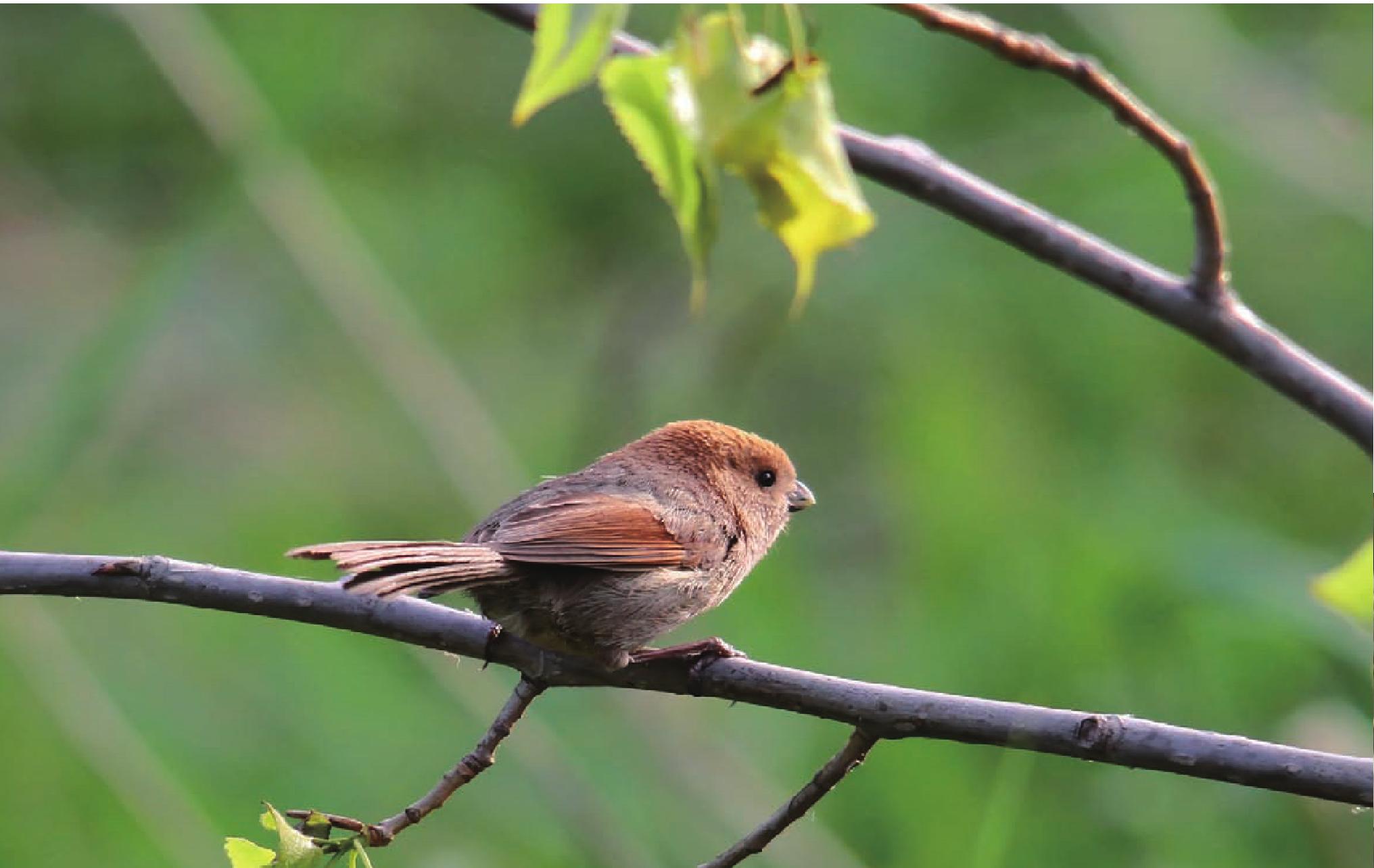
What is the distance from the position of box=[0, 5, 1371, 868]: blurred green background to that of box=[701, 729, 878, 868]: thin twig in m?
1.46

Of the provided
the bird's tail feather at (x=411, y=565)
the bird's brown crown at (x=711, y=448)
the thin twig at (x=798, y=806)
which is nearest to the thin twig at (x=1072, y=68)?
the thin twig at (x=798, y=806)

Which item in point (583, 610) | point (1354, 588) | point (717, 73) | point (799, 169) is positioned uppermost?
point (717, 73)

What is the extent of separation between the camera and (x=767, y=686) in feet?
9.39

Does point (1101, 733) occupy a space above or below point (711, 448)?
above

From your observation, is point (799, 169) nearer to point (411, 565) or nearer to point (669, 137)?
point (669, 137)

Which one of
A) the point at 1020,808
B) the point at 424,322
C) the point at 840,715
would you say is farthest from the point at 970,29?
the point at 424,322

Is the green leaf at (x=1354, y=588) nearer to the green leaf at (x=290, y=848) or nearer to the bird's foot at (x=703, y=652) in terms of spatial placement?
the bird's foot at (x=703, y=652)

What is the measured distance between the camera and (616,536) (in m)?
3.82

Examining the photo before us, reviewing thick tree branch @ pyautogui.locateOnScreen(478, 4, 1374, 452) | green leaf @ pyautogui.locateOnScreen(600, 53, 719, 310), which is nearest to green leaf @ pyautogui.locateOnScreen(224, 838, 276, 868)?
green leaf @ pyautogui.locateOnScreen(600, 53, 719, 310)

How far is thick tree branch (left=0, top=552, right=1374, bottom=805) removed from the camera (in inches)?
97.7

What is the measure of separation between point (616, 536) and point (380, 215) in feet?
14.3

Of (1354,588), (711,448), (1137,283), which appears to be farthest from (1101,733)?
(711,448)

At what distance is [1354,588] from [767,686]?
49.0 inches

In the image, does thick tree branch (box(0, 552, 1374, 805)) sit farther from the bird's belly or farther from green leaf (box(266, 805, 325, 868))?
green leaf (box(266, 805, 325, 868))
